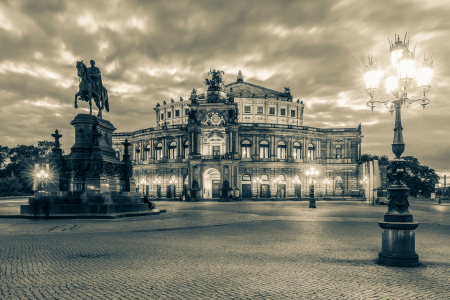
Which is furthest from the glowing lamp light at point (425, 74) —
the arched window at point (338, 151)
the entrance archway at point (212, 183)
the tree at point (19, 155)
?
the tree at point (19, 155)

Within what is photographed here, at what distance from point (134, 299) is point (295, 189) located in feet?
220

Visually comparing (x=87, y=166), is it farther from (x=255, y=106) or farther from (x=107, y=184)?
(x=255, y=106)

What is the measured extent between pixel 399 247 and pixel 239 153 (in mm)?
59932

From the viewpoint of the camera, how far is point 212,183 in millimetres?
66500

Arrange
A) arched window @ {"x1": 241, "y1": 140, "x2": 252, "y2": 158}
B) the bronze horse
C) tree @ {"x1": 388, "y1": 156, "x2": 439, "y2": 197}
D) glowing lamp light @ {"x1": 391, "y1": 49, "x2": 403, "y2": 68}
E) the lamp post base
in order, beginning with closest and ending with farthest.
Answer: the lamp post base, glowing lamp light @ {"x1": 391, "y1": 49, "x2": 403, "y2": 68}, the bronze horse, arched window @ {"x1": 241, "y1": 140, "x2": 252, "y2": 158}, tree @ {"x1": 388, "y1": 156, "x2": 439, "y2": 197}

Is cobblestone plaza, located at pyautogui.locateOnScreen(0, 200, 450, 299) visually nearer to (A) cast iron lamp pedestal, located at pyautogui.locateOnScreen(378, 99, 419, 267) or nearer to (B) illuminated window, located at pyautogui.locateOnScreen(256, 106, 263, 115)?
(A) cast iron lamp pedestal, located at pyautogui.locateOnScreen(378, 99, 419, 267)

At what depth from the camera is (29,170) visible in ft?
234

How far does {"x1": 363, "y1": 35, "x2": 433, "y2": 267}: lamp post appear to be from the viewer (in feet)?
26.4

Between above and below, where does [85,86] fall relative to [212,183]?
above

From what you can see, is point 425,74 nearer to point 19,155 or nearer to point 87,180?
point 87,180

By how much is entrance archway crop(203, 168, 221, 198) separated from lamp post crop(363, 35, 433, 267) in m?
56.0

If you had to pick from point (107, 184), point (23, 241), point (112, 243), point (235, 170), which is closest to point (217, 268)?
point (112, 243)

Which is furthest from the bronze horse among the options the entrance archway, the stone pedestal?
the entrance archway

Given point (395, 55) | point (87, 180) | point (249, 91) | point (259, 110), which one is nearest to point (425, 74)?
point (395, 55)
